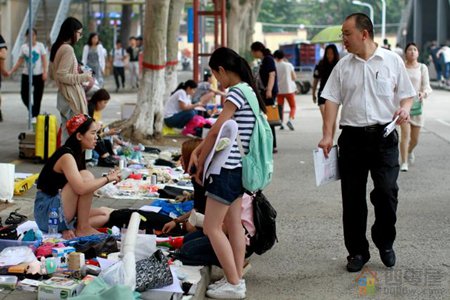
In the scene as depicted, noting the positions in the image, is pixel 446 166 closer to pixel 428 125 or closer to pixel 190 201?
pixel 190 201

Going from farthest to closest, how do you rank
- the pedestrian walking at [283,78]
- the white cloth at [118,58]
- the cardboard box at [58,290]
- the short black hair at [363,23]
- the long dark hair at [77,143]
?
the white cloth at [118,58]
the pedestrian walking at [283,78]
the long dark hair at [77,143]
the short black hair at [363,23]
the cardboard box at [58,290]

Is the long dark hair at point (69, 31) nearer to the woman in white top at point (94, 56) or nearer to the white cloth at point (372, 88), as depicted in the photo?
the white cloth at point (372, 88)

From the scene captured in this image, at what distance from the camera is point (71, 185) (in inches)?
305

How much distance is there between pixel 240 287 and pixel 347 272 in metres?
1.14

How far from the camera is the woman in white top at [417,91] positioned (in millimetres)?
13016

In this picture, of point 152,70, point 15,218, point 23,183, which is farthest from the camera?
point 152,70

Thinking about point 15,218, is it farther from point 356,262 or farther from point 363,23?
point 363,23

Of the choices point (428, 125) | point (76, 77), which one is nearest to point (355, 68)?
point (76, 77)

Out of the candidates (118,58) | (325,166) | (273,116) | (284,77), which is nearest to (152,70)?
(273,116)

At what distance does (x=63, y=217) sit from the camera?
7.77 metres

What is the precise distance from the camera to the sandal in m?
8.33

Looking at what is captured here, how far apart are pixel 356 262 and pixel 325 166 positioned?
783mm

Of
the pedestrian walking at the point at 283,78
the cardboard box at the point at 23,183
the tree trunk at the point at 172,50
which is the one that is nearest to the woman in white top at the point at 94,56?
the tree trunk at the point at 172,50

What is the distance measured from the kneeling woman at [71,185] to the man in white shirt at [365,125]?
6.04ft
